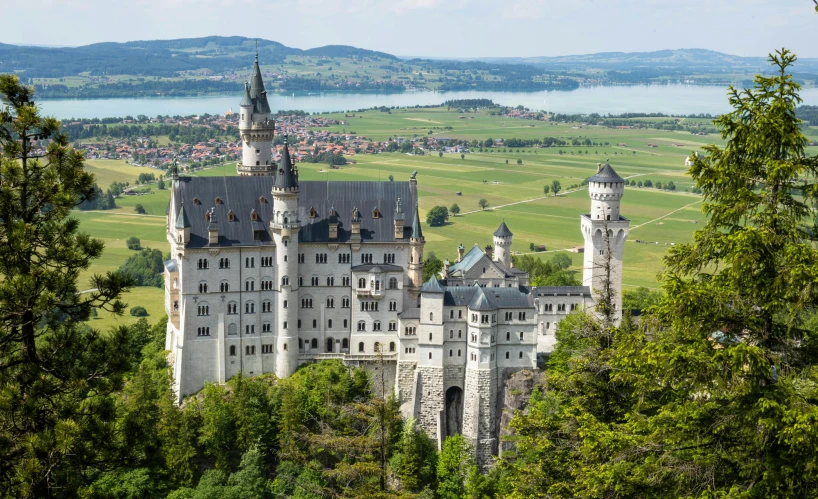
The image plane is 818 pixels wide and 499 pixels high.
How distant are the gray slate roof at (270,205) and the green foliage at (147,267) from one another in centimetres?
6306

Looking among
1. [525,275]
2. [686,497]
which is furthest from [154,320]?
[686,497]

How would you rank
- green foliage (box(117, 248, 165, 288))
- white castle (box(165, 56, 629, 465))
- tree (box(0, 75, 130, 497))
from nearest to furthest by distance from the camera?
tree (box(0, 75, 130, 497))
white castle (box(165, 56, 629, 465))
green foliage (box(117, 248, 165, 288))

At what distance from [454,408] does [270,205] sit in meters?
20.5

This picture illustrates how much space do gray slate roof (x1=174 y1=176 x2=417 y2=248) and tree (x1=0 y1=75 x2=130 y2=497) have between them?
158 ft

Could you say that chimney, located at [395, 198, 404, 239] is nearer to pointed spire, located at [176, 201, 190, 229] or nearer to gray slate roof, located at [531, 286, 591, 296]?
gray slate roof, located at [531, 286, 591, 296]

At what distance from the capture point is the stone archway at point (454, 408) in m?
76.8

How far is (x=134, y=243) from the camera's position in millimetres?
161375

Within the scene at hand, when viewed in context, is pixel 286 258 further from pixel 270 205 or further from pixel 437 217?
pixel 437 217

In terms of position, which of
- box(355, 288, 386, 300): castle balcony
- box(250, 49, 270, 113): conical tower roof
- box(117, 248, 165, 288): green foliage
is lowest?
box(117, 248, 165, 288): green foliage

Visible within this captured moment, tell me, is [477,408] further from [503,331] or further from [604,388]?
[604,388]

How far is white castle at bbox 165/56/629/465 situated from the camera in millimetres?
75438

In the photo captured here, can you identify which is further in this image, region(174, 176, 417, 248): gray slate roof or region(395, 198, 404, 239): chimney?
region(395, 198, 404, 239): chimney

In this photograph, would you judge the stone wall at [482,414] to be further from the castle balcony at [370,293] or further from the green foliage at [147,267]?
the green foliage at [147,267]

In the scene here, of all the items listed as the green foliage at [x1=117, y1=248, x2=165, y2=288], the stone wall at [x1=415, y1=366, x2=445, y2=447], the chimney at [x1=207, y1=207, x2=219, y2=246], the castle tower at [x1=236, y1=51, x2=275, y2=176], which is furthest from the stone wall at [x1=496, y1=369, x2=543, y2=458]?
the green foliage at [x1=117, y1=248, x2=165, y2=288]
